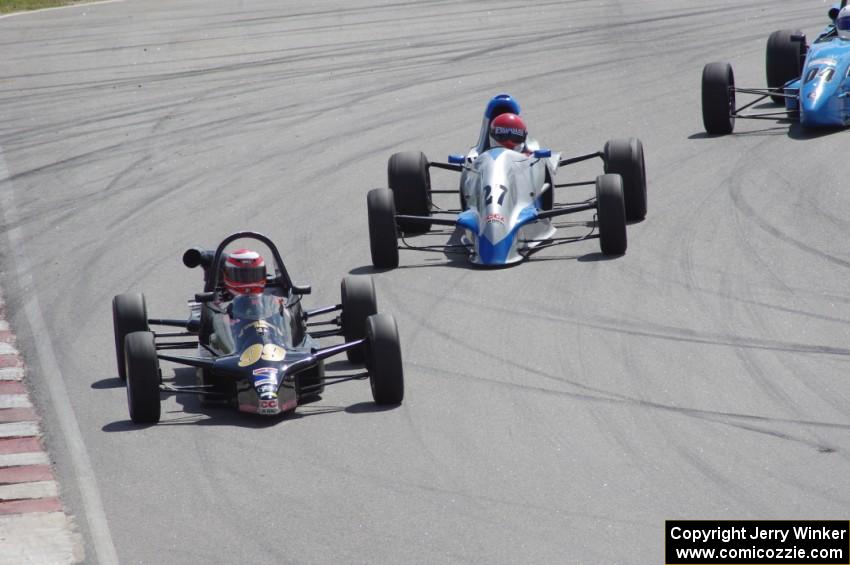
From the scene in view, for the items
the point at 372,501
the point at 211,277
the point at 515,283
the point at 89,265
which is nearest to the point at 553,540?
the point at 372,501

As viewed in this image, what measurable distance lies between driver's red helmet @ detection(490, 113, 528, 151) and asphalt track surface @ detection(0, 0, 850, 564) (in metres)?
1.47

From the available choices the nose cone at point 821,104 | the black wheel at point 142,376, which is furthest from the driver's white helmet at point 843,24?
the black wheel at point 142,376

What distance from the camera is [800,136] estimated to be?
794 inches

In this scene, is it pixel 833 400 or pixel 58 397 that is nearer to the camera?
pixel 833 400

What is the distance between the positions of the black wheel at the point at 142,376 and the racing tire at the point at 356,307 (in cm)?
188

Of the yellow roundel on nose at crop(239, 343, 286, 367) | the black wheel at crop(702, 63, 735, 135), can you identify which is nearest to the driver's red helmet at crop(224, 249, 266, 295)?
the yellow roundel on nose at crop(239, 343, 286, 367)

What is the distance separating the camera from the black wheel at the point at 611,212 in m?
15.2

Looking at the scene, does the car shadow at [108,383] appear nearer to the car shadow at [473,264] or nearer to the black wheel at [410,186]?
the car shadow at [473,264]

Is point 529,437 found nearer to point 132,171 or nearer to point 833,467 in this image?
point 833,467

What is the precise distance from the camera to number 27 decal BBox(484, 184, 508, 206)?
15461 millimetres

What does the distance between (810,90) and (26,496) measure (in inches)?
513

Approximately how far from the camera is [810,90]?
19.7 meters

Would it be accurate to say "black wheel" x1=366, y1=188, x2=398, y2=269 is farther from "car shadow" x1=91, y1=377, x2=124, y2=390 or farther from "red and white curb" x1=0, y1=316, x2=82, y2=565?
"red and white curb" x1=0, y1=316, x2=82, y2=565

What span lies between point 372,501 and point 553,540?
1.37 metres
